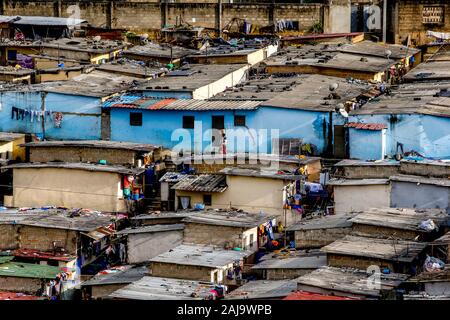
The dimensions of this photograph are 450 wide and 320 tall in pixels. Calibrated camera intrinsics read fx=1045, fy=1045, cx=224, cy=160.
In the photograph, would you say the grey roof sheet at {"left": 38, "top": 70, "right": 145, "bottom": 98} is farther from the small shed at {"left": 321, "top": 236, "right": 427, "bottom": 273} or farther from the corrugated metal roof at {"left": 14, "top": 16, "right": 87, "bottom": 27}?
the small shed at {"left": 321, "top": 236, "right": 427, "bottom": 273}

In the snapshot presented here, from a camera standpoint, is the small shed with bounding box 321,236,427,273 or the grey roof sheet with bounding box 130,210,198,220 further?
the grey roof sheet with bounding box 130,210,198,220

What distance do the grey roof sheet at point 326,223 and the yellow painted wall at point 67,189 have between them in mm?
6056

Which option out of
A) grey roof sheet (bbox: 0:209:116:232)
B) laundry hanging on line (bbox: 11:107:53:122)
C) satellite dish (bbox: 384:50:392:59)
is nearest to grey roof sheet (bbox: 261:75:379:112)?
satellite dish (bbox: 384:50:392:59)

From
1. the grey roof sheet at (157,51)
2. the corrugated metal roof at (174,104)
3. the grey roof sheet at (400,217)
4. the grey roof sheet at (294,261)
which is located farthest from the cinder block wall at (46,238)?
the grey roof sheet at (157,51)

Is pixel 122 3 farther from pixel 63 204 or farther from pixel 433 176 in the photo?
pixel 433 176

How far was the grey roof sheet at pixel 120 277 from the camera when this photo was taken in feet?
71.5

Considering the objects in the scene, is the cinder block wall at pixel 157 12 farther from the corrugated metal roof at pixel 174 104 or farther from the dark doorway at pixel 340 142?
the dark doorway at pixel 340 142

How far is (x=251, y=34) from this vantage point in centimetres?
4609

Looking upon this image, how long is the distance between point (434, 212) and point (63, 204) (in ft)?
34.3

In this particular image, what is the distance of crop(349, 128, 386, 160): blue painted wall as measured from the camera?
2861 centimetres

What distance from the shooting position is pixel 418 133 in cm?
2861

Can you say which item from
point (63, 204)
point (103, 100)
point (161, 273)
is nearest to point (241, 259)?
point (161, 273)

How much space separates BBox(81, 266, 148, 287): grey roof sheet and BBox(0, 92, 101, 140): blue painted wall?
32.9 feet

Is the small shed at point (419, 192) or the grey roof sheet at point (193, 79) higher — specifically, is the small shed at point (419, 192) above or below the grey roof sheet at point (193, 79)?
below
